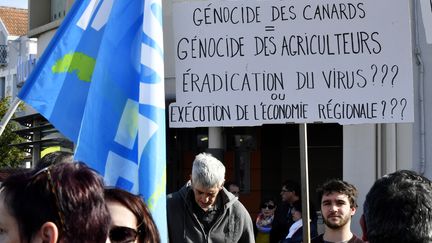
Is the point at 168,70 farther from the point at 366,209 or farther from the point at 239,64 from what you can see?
the point at 366,209

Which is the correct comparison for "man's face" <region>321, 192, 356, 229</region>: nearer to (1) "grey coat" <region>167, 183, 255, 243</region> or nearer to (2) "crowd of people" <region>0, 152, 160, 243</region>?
(1) "grey coat" <region>167, 183, 255, 243</region>

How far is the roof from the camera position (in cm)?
4925

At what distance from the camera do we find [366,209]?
2.74 meters

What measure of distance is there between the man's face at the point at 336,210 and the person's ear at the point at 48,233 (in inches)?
133

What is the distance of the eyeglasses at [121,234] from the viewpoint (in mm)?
2510

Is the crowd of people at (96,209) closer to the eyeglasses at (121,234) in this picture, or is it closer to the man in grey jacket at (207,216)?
the eyeglasses at (121,234)

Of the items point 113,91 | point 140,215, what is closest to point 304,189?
point 113,91

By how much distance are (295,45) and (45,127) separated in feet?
44.0

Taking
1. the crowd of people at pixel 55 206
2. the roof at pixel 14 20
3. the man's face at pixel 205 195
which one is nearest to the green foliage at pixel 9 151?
the man's face at pixel 205 195

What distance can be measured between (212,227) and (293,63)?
125 centimetres

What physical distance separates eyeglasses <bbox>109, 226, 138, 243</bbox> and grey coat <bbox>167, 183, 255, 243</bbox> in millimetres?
3164

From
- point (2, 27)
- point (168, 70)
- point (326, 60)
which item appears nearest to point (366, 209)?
point (326, 60)

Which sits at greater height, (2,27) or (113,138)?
(2,27)

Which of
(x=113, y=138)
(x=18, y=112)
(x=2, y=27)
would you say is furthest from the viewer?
(x=2, y=27)
